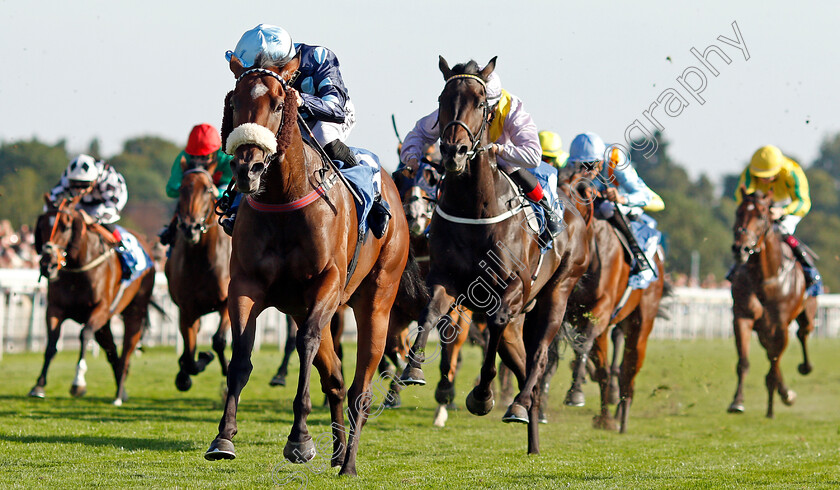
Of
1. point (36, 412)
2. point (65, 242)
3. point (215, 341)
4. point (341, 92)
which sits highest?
point (341, 92)

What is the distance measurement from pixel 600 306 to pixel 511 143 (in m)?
2.16

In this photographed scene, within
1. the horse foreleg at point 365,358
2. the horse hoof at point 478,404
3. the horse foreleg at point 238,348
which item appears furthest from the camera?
the horse hoof at point 478,404

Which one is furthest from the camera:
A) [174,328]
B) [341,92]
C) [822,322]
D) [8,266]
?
[822,322]

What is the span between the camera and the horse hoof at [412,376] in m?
5.38

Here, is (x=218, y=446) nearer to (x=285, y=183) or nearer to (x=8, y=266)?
(x=285, y=183)

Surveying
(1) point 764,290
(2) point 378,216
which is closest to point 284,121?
(2) point 378,216

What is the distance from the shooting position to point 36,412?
8.00 meters

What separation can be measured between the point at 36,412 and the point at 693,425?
5486 mm

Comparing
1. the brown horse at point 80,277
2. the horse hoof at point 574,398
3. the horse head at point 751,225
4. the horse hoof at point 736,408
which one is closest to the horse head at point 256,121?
the horse hoof at point 574,398

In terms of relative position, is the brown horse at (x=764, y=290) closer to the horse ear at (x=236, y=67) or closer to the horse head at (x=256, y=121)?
the horse head at (x=256, y=121)

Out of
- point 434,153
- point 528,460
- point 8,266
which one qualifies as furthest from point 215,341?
point 8,266

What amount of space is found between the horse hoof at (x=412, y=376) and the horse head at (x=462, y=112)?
1065mm

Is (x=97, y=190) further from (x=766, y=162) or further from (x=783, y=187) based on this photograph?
(x=783, y=187)

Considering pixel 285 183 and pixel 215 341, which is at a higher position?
pixel 285 183
